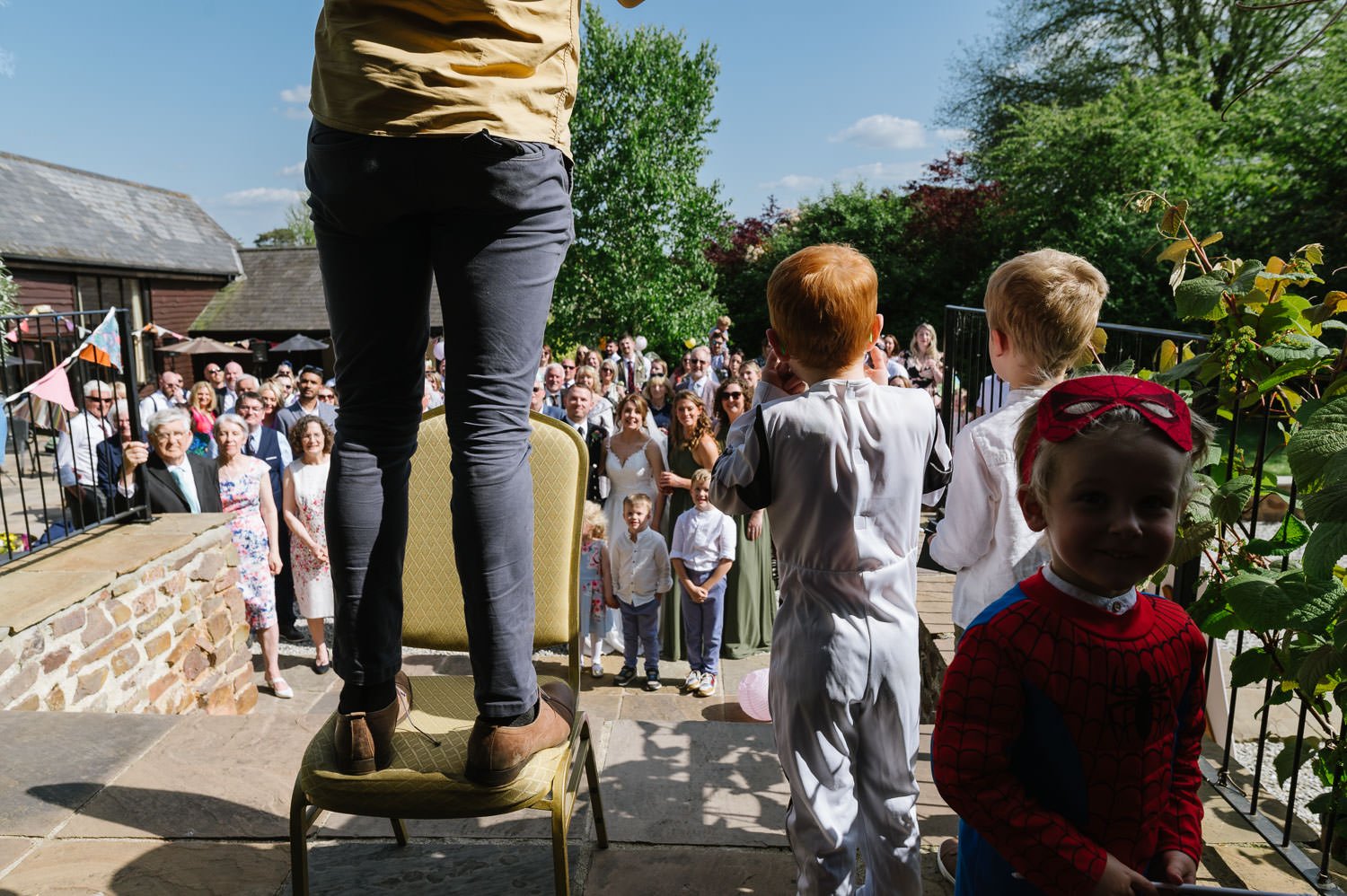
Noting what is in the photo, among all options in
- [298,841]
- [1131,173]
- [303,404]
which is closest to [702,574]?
[298,841]

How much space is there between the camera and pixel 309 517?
5.73 metres

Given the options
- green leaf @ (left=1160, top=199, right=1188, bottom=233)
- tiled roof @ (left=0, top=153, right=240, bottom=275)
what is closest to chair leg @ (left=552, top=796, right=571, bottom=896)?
green leaf @ (left=1160, top=199, right=1188, bottom=233)

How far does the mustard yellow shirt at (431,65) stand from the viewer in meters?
1.30

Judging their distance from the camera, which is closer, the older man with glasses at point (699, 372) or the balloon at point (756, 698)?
the balloon at point (756, 698)

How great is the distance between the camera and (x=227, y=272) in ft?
87.2

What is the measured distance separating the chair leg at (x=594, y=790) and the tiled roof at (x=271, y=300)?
23898 millimetres

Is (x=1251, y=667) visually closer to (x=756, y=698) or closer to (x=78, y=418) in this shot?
(x=756, y=698)

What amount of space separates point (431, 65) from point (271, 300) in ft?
91.0

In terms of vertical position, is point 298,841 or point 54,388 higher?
point 54,388

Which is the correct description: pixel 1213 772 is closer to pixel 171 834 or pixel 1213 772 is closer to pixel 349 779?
pixel 349 779

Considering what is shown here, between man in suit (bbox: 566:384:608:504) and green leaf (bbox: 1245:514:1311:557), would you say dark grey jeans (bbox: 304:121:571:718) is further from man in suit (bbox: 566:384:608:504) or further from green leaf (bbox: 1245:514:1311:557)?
man in suit (bbox: 566:384:608:504)

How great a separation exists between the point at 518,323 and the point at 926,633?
316cm

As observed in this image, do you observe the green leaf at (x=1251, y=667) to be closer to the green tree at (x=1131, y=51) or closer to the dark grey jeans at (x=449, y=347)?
the dark grey jeans at (x=449, y=347)

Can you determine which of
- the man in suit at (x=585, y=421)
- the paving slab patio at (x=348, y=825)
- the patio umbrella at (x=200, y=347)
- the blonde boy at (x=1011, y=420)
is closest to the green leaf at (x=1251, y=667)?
the paving slab patio at (x=348, y=825)
